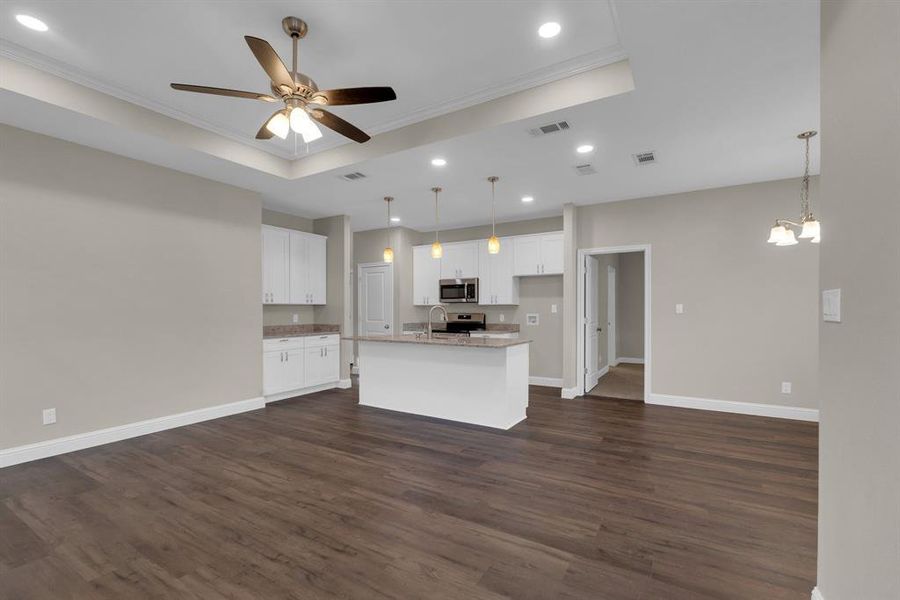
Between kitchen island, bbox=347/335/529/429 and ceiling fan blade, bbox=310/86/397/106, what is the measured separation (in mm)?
2454

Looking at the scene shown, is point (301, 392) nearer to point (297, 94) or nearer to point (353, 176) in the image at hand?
point (353, 176)

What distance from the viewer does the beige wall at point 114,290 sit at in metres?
3.34

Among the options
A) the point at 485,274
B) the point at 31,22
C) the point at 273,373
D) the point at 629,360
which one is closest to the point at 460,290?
the point at 485,274

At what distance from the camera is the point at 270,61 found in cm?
213

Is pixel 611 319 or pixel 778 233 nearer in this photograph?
pixel 778 233

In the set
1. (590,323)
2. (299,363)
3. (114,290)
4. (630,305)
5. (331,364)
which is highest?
(114,290)

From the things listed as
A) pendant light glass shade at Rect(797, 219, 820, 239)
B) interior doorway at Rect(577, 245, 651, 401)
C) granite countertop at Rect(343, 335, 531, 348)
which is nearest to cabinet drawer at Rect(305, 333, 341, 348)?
granite countertop at Rect(343, 335, 531, 348)

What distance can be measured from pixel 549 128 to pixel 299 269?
14.1 feet

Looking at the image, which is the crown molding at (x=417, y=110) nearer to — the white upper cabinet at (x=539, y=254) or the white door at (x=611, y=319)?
the white upper cabinet at (x=539, y=254)

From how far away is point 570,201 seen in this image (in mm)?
5594

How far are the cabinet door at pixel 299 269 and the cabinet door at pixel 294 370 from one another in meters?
0.83

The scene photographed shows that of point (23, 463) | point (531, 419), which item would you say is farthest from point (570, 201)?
point (23, 463)

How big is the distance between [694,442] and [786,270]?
2.50 metres

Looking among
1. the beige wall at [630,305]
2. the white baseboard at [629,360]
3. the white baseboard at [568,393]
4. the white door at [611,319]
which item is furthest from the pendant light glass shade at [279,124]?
the white baseboard at [629,360]
